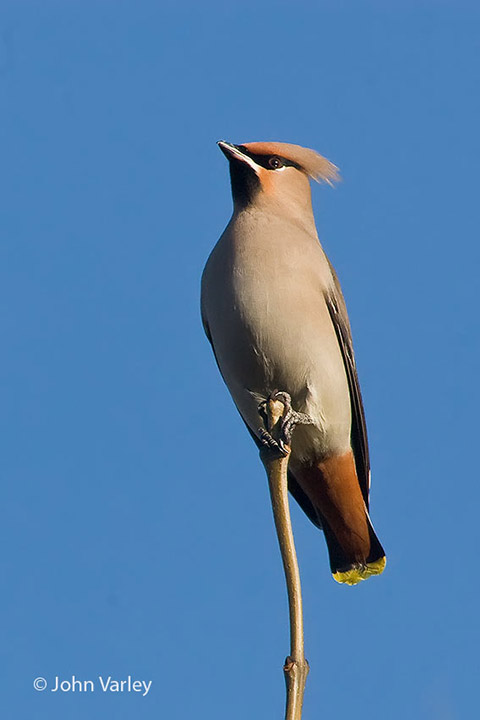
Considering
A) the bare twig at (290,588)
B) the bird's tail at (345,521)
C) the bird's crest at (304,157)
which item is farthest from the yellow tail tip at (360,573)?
the bare twig at (290,588)

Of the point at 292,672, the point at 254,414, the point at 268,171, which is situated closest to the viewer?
the point at 292,672

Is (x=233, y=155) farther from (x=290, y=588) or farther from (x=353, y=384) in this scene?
(x=290, y=588)

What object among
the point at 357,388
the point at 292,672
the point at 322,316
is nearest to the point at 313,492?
the point at 357,388

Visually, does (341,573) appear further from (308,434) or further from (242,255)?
(242,255)

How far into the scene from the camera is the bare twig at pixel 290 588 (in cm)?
219

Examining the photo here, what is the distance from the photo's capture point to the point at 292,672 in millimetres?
2230

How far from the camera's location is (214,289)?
15.5 ft

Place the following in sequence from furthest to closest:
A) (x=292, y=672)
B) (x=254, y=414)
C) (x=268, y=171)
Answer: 1. (x=268, y=171)
2. (x=254, y=414)
3. (x=292, y=672)

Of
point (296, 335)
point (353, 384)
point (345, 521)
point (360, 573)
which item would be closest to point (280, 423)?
point (296, 335)

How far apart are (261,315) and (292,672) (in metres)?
2.46

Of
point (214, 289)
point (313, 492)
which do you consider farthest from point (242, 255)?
point (313, 492)

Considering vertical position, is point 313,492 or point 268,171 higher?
point 268,171

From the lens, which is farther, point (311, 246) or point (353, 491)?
point (353, 491)

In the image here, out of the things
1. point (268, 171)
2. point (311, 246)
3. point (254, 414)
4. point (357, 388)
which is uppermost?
point (268, 171)
